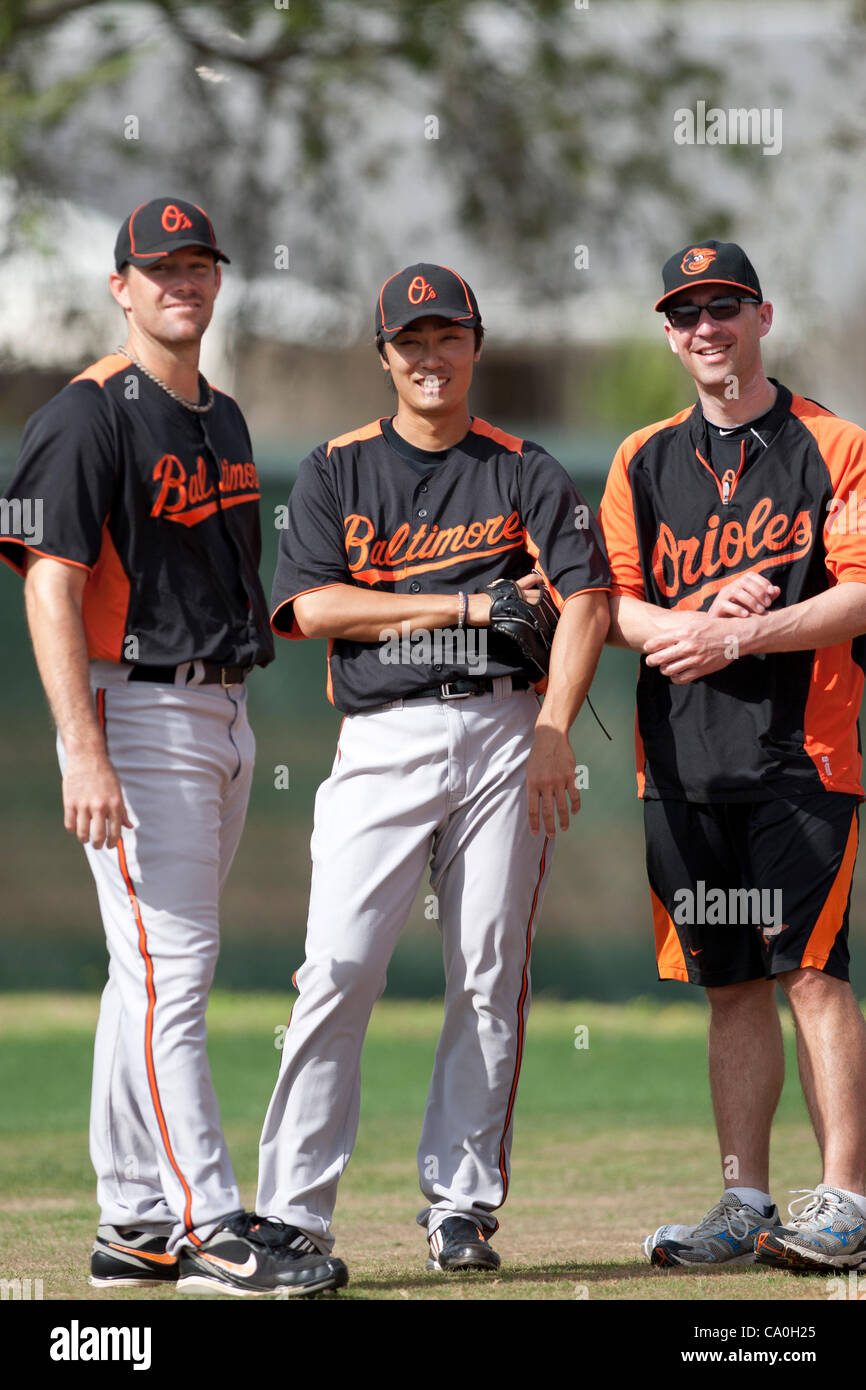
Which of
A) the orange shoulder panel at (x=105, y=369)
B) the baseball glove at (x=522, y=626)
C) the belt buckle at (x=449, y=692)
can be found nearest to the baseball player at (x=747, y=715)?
the baseball glove at (x=522, y=626)

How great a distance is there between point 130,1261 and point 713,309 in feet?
8.95

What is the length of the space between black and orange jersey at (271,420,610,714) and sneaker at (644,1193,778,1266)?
1478 mm

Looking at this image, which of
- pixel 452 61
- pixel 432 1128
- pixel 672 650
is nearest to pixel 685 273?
pixel 672 650

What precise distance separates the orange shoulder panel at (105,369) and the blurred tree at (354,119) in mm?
8407

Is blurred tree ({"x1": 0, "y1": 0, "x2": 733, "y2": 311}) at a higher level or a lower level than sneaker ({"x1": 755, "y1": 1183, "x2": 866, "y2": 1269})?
higher

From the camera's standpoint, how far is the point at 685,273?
4160mm

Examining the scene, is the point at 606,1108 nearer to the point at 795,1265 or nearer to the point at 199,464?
the point at 795,1265

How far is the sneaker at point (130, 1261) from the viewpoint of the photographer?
12.9ft

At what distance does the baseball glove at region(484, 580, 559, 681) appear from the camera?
3887mm

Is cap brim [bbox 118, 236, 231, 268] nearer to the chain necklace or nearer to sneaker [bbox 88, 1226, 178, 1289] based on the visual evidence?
the chain necklace

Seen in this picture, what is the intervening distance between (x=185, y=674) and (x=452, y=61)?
1079 cm

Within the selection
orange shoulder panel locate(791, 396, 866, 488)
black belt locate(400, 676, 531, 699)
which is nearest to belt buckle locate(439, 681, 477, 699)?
black belt locate(400, 676, 531, 699)

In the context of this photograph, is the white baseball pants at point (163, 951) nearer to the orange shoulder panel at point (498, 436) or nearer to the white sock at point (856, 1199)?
the orange shoulder panel at point (498, 436)
